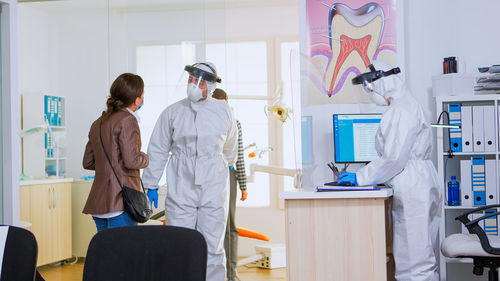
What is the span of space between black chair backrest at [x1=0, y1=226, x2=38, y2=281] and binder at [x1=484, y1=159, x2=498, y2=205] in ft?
9.36

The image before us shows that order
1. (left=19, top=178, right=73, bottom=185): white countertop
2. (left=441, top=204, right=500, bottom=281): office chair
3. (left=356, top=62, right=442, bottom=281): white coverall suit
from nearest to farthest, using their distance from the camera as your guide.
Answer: (left=441, top=204, right=500, bottom=281): office chair < (left=356, top=62, right=442, bottom=281): white coverall suit < (left=19, top=178, right=73, bottom=185): white countertop

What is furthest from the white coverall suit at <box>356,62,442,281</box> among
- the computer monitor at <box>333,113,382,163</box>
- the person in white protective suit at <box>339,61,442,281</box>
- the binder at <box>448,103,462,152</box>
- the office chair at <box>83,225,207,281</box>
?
the office chair at <box>83,225,207,281</box>

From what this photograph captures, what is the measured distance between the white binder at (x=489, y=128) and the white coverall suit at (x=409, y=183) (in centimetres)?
98

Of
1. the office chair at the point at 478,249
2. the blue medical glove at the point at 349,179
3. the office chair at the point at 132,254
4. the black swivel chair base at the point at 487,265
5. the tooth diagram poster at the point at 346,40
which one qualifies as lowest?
the black swivel chair base at the point at 487,265

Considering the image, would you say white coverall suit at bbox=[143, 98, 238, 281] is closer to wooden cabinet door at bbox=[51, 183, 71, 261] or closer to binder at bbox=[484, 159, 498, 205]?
wooden cabinet door at bbox=[51, 183, 71, 261]

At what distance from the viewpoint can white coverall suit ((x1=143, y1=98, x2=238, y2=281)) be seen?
3.06m

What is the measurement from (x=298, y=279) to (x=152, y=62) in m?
1.58

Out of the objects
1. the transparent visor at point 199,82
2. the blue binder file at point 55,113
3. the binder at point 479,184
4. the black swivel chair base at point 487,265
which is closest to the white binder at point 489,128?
the binder at point 479,184

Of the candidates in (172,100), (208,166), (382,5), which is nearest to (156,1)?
(172,100)

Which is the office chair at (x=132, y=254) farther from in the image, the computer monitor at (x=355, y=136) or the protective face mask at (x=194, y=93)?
the computer monitor at (x=355, y=136)

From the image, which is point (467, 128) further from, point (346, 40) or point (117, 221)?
point (117, 221)

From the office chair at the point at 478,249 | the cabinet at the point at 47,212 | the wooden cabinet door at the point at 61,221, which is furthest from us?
the cabinet at the point at 47,212

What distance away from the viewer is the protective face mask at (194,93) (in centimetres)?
310

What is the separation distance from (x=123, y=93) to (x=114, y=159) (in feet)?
1.10
